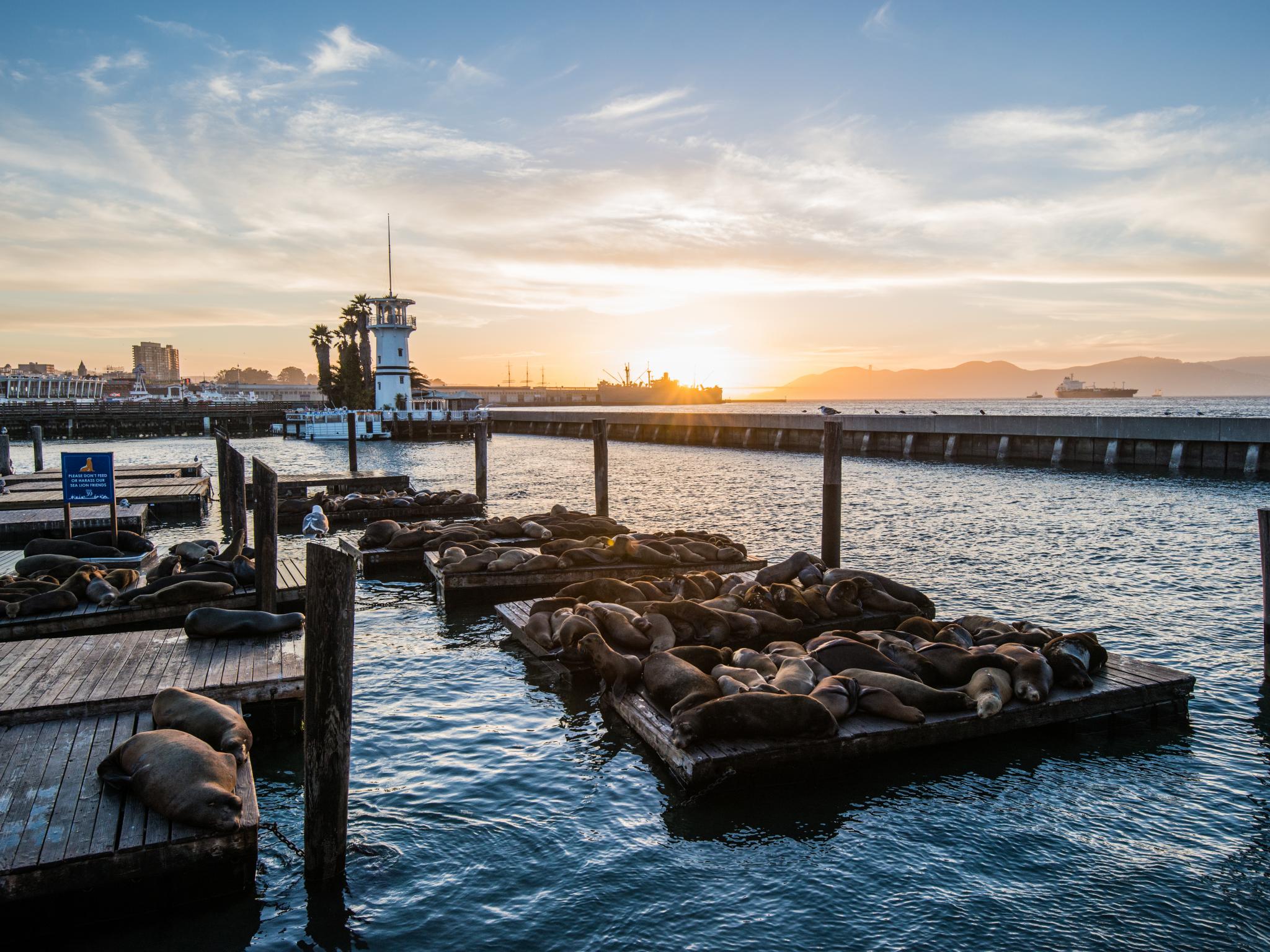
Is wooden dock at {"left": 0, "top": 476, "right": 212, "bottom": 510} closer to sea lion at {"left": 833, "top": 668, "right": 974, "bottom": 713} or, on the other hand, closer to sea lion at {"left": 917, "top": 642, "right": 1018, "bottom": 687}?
sea lion at {"left": 833, "top": 668, "right": 974, "bottom": 713}

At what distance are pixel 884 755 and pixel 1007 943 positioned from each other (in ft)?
7.17

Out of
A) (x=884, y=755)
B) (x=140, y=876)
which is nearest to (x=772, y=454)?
(x=884, y=755)

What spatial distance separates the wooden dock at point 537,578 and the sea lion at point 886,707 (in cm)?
623

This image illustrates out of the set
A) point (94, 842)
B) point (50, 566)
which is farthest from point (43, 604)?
point (94, 842)

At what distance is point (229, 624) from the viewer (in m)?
8.38

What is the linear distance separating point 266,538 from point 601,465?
445 inches

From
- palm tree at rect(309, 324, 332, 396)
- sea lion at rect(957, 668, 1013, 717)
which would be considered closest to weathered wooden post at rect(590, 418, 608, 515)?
sea lion at rect(957, 668, 1013, 717)

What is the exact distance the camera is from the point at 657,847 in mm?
6004

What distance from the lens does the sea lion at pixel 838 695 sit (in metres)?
7.07

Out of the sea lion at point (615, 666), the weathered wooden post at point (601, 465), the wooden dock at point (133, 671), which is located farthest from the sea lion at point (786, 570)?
the weathered wooden post at point (601, 465)

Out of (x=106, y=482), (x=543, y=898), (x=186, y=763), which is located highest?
(x=106, y=482)

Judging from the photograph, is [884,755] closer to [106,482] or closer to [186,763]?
[186,763]

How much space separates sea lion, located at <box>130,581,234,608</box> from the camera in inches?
399

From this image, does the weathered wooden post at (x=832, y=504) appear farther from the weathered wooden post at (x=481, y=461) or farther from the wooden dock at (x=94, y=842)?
the weathered wooden post at (x=481, y=461)
